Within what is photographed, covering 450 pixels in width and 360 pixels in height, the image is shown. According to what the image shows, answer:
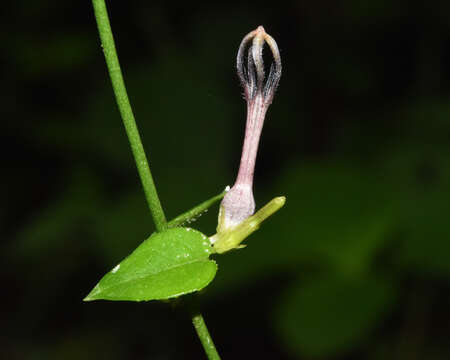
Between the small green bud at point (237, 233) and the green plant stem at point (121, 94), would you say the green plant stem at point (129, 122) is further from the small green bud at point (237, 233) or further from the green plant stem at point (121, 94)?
the small green bud at point (237, 233)

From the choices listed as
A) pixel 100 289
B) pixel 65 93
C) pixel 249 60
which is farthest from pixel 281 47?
pixel 100 289

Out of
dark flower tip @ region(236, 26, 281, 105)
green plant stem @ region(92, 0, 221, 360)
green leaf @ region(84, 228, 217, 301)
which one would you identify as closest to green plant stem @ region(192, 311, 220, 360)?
green plant stem @ region(92, 0, 221, 360)

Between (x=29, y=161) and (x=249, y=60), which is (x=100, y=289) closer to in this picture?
(x=249, y=60)

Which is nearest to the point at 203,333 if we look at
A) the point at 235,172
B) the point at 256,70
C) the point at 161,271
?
the point at 161,271

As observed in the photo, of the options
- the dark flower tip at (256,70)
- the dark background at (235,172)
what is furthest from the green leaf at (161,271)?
the dark background at (235,172)

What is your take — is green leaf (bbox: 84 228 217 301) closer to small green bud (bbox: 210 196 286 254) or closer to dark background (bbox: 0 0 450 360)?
small green bud (bbox: 210 196 286 254)
